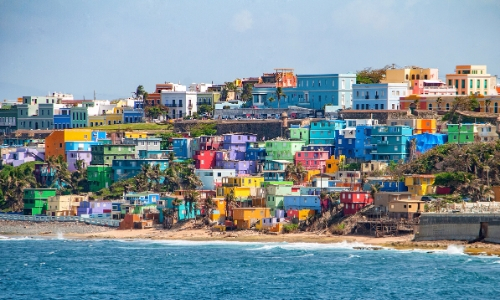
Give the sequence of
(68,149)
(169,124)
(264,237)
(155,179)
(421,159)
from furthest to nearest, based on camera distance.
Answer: (169,124)
(68,149)
(155,179)
(421,159)
(264,237)

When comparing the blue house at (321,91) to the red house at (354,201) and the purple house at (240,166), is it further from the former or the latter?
the red house at (354,201)

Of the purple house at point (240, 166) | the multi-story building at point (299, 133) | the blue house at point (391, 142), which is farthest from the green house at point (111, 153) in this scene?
the blue house at point (391, 142)

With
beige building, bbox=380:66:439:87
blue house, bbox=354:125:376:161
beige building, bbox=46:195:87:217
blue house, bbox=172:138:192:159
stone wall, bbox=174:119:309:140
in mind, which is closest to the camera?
beige building, bbox=46:195:87:217

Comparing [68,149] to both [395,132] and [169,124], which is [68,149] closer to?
[169,124]

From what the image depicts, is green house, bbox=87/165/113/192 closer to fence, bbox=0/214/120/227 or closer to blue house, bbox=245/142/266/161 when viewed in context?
fence, bbox=0/214/120/227

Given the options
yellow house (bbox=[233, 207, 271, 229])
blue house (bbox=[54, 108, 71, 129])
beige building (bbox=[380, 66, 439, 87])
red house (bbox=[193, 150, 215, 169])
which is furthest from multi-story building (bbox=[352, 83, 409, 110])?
blue house (bbox=[54, 108, 71, 129])

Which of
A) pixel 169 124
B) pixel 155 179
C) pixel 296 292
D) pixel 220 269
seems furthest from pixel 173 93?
pixel 296 292
